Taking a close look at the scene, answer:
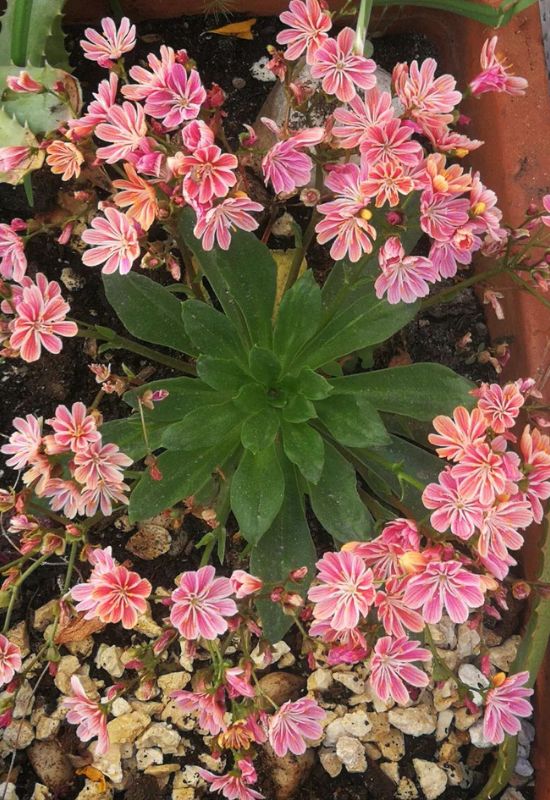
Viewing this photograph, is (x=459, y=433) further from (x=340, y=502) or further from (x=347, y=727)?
(x=347, y=727)

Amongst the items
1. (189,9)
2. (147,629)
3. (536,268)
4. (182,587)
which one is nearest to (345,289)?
(536,268)

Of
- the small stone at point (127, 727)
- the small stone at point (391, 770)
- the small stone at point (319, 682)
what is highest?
the small stone at point (319, 682)

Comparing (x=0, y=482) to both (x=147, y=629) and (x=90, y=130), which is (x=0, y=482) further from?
(x=90, y=130)

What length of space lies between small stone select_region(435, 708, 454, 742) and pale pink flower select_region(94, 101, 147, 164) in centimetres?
121

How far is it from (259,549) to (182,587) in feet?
1.29

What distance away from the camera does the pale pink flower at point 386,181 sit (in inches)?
41.4

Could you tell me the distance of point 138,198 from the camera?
1076mm

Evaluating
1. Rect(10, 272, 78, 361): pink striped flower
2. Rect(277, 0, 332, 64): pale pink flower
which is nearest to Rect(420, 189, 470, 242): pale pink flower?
Rect(277, 0, 332, 64): pale pink flower

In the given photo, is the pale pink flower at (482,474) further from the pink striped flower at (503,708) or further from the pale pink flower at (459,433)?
the pink striped flower at (503,708)

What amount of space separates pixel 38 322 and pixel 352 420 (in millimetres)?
527

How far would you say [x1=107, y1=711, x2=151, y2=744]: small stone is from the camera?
4.91 feet

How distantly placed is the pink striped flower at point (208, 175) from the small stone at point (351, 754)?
1.06m

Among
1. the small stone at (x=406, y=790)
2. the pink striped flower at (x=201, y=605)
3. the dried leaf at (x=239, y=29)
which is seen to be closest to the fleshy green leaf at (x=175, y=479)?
the pink striped flower at (x=201, y=605)

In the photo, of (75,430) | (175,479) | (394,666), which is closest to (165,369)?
(175,479)
